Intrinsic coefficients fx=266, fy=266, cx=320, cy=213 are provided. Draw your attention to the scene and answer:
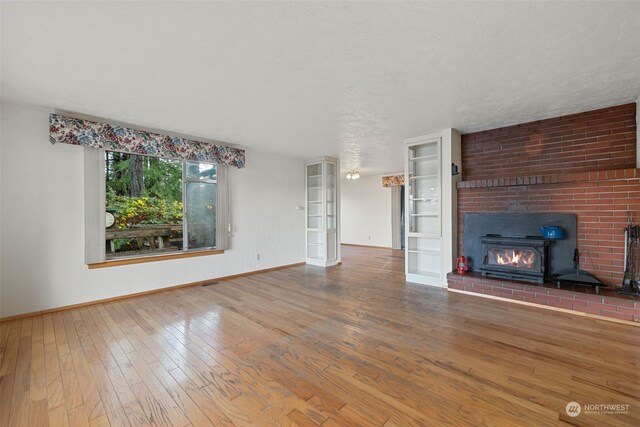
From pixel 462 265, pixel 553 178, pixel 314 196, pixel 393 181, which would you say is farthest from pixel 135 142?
pixel 393 181

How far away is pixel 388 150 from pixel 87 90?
462 centimetres

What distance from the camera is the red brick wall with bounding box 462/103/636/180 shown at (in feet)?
10.6

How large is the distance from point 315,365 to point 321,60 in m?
2.47

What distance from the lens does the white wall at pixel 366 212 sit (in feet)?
29.2

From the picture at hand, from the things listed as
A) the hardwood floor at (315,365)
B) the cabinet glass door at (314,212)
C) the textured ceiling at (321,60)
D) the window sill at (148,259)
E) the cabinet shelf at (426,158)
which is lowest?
the hardwood floor at (315,365)

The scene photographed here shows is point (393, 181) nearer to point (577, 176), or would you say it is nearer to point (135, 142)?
point (577, 176)

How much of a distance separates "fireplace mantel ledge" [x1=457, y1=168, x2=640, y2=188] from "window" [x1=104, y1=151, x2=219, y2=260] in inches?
171

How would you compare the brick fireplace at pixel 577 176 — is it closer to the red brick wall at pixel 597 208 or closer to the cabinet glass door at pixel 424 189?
the red brick wall at pixel 597 208

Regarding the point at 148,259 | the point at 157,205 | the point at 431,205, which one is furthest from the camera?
the point at 431,205

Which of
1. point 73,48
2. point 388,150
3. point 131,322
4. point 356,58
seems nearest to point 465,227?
point 388,150

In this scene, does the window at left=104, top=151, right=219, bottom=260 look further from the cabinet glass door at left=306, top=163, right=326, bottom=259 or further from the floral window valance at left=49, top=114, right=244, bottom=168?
the cabinet glass door at left=306, top=163, right=326, bottom=259

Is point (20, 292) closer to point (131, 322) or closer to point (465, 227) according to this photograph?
point (131, 322)

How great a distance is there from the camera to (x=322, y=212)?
6.03 meters

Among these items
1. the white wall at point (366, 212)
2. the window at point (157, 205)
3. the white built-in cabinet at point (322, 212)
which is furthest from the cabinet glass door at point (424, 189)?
the white wall at point (366, 212)
